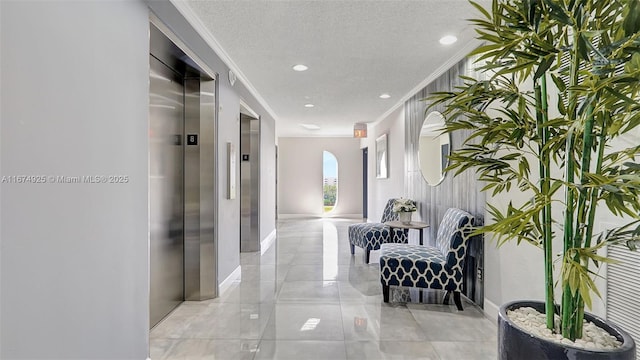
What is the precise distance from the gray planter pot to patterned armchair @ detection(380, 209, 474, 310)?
59.2 inches

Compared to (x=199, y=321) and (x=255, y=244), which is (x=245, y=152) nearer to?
(x=255, y=244)

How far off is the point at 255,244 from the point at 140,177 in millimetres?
3528

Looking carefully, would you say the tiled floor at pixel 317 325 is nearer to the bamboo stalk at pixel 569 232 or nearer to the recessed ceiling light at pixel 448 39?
the bamboo stalk at pixel 569 232

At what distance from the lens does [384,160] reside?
685cm

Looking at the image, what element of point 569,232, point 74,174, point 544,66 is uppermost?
point 544,66

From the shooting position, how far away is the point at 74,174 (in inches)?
56.2

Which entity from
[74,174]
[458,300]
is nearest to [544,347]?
[458,300]

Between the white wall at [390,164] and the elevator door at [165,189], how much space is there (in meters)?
3.76

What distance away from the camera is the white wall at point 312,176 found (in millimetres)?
9805

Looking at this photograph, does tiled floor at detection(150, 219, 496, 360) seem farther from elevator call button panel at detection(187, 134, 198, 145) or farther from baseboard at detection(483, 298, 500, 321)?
elevator call button panel at detection(187, 134, 198, 145)

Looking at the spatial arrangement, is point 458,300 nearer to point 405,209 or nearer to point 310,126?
point 405,209

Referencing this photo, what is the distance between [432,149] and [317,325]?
2696 mm

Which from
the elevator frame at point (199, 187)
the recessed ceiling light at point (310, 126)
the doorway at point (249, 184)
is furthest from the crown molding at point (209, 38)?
the recessed ceiling light at point (310, 126)

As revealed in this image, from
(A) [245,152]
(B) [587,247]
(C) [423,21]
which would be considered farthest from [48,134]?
(A) [245,152]
